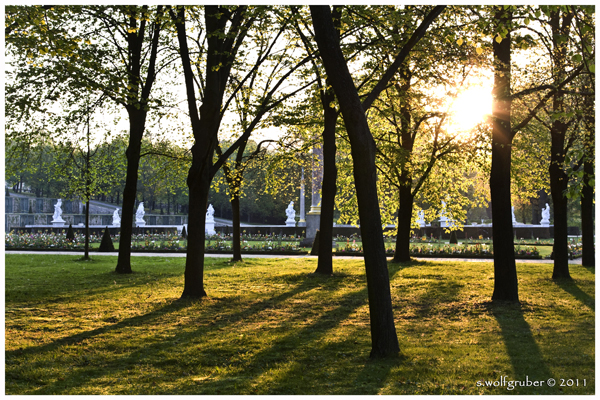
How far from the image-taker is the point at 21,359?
6.09m

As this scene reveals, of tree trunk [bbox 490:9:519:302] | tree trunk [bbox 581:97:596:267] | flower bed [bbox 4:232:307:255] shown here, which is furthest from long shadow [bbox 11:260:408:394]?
flower bed [bbox 4:232:307:255]

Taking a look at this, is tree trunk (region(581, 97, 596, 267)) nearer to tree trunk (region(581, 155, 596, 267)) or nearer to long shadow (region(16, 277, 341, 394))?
tree trunk (region(581, 155, 596, 267))

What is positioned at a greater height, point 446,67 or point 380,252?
point 446,67

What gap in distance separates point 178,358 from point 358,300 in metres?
5.39

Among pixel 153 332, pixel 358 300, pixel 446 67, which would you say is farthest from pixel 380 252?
pixel 446 67

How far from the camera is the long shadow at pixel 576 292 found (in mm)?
10258

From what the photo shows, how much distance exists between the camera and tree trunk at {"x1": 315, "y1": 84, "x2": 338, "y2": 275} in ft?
49.0

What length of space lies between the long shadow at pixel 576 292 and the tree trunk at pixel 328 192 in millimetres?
5810

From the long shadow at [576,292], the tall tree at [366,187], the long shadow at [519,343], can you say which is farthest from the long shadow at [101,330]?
the long shadow at [576,292]

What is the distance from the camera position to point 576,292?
11.7 metres

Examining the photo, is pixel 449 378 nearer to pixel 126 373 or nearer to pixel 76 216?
pixel 126 373

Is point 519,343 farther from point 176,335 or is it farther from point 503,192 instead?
point 176,335

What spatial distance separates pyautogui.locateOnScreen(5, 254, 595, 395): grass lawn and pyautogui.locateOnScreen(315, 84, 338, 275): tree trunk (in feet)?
3.73

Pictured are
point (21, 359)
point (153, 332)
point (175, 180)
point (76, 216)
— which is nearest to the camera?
point (21, 359)
